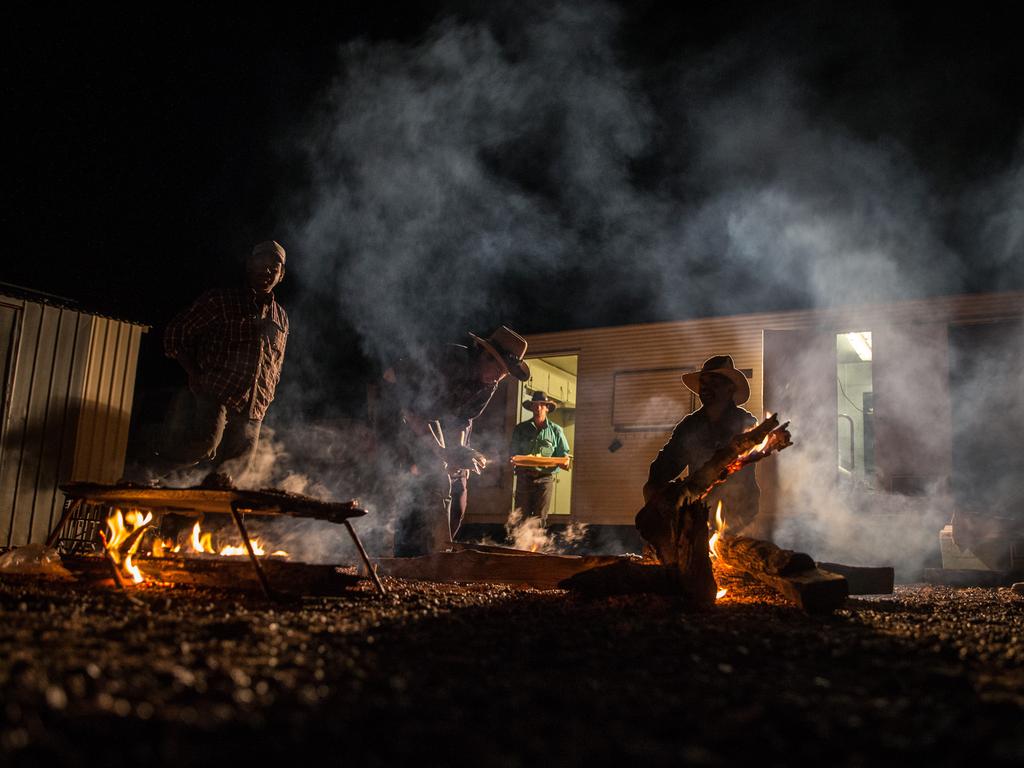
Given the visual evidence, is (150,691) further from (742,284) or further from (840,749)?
(742,284)

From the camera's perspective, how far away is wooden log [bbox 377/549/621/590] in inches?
213

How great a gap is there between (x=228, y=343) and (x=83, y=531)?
7.55 feet

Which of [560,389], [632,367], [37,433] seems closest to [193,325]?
[37,433]

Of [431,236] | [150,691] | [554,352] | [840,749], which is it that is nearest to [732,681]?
[840,749]

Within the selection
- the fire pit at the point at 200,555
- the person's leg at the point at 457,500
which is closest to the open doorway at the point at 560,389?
the person's leg at the point at 457,500

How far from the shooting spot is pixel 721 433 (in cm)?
633

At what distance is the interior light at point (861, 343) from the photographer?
43.6ft

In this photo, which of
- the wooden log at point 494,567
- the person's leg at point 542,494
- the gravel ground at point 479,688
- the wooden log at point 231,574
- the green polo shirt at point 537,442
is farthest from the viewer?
the person's leg at point 542,494

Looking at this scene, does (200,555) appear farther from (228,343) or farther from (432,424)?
(432,424)

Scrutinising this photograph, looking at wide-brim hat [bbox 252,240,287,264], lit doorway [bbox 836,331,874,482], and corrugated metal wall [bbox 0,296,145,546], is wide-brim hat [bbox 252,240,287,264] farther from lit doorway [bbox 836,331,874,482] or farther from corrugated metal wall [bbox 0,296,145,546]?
lit doorway [bbox 836,331,874,482]

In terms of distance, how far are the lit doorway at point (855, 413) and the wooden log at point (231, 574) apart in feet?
41.8

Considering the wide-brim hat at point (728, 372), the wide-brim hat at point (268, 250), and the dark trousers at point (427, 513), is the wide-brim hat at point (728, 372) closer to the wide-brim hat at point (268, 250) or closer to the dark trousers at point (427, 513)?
the dark trousers at point (427, 513)

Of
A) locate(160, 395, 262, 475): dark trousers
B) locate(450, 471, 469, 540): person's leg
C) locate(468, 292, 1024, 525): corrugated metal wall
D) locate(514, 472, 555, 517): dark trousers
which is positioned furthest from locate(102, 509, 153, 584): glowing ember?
locate(468, 292, 1024, 525): corrugated metal wall

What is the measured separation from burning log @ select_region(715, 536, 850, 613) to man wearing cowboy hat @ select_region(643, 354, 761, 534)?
1.01m
